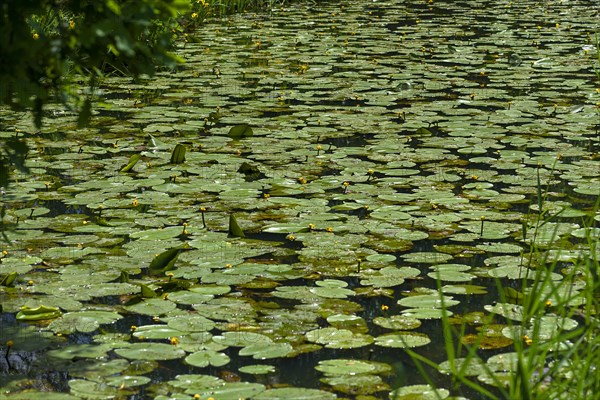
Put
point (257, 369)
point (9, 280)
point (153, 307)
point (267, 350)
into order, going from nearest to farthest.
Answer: point (257, 369)
point (267, 350)
point (153, 307)
point (9, 280)

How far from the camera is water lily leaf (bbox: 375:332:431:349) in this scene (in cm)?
240

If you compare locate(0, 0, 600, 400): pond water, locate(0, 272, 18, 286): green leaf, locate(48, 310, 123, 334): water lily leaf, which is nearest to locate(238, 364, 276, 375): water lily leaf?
locate(0, 0, 600, 400): pond water

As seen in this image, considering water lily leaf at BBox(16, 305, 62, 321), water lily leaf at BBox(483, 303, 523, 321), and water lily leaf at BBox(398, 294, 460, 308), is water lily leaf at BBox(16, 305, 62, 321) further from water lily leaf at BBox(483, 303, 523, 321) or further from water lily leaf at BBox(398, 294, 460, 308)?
water lily leaf at BBox(483, 303, 523, 321)

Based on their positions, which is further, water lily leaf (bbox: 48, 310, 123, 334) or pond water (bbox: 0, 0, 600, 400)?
water lily leaf (bbox: 48, 310, 123, 334)

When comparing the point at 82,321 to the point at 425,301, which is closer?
the point at 82,321

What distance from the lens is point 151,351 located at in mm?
2332

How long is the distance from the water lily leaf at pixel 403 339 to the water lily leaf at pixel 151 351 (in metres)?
0.50

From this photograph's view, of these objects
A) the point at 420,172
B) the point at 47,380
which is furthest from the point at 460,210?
the point at 47,380

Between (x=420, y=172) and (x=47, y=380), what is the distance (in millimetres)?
2173

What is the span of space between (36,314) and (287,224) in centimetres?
104

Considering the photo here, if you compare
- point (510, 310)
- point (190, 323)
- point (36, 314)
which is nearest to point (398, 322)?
point (510, 310)

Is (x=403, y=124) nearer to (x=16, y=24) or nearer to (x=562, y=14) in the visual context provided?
(x=16, y=24)

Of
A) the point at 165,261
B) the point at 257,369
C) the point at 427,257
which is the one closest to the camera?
the point at 257,369

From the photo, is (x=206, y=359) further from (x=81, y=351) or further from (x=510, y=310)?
(x=510, y=310)
